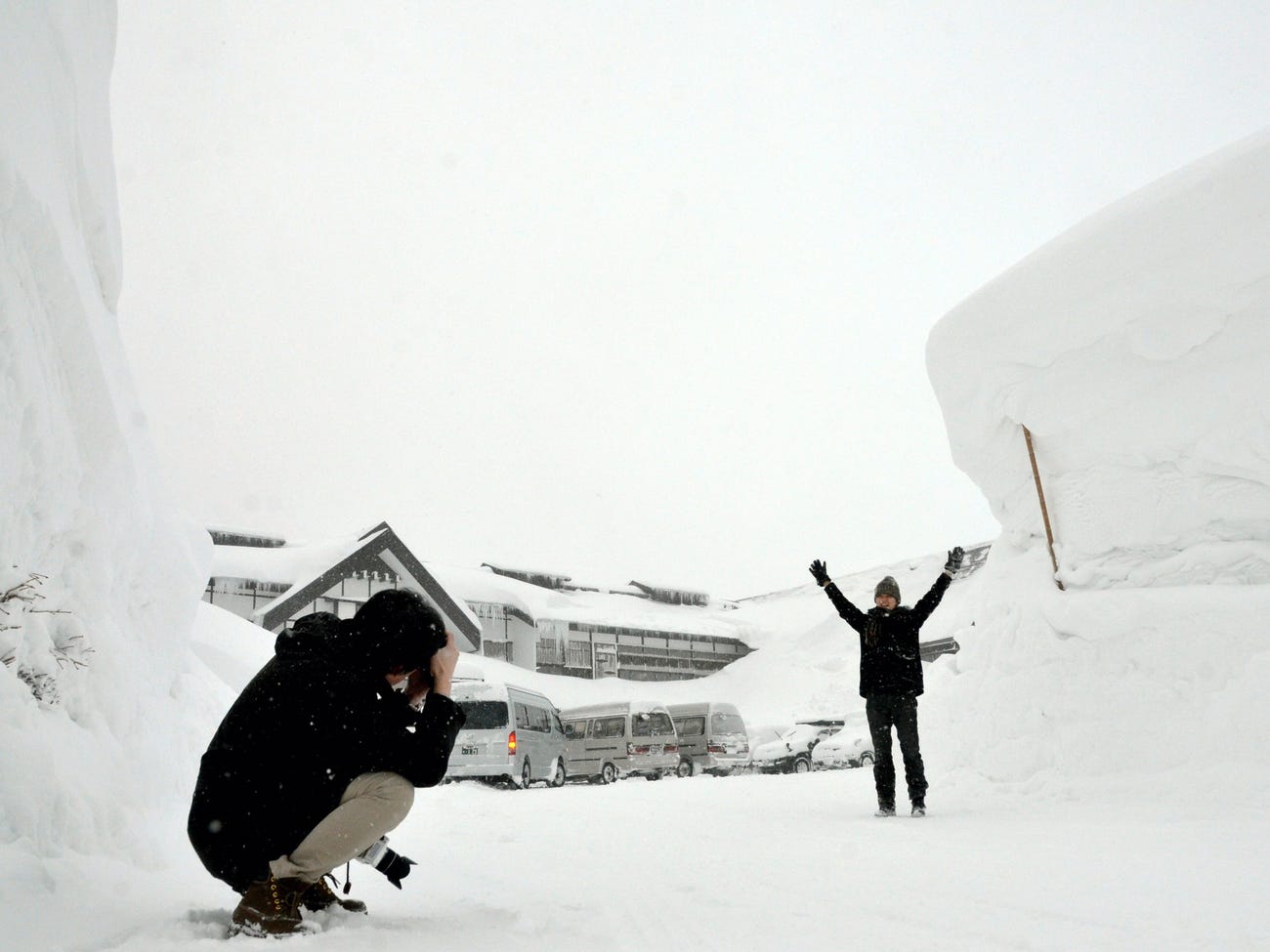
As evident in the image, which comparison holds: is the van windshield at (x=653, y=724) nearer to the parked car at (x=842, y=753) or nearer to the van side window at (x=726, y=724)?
the van side window at (x=726, y=724)

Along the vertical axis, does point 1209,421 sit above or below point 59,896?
above

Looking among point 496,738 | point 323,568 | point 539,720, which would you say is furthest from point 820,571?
point 323,568

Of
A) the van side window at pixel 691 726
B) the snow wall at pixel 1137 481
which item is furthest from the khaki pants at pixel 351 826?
the van side window at pixel 691 726

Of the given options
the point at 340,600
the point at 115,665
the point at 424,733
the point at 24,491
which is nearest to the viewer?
the point at 424,733

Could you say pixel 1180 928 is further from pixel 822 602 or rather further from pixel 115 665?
pixel 822 602

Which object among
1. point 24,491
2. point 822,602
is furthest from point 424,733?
point 822,602

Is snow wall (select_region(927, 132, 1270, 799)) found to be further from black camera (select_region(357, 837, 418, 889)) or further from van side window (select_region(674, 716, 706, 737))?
van side window (select_region(674, 716, 706, 737))

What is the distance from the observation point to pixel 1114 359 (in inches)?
275

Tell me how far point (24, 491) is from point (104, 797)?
4.19ft

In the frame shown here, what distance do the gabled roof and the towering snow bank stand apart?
24.2 meters

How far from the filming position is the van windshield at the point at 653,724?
768 inches

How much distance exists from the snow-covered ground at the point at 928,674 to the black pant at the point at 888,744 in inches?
10.9

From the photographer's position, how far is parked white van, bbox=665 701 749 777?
20.5m

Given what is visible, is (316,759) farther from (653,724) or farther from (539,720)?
(653,724)
